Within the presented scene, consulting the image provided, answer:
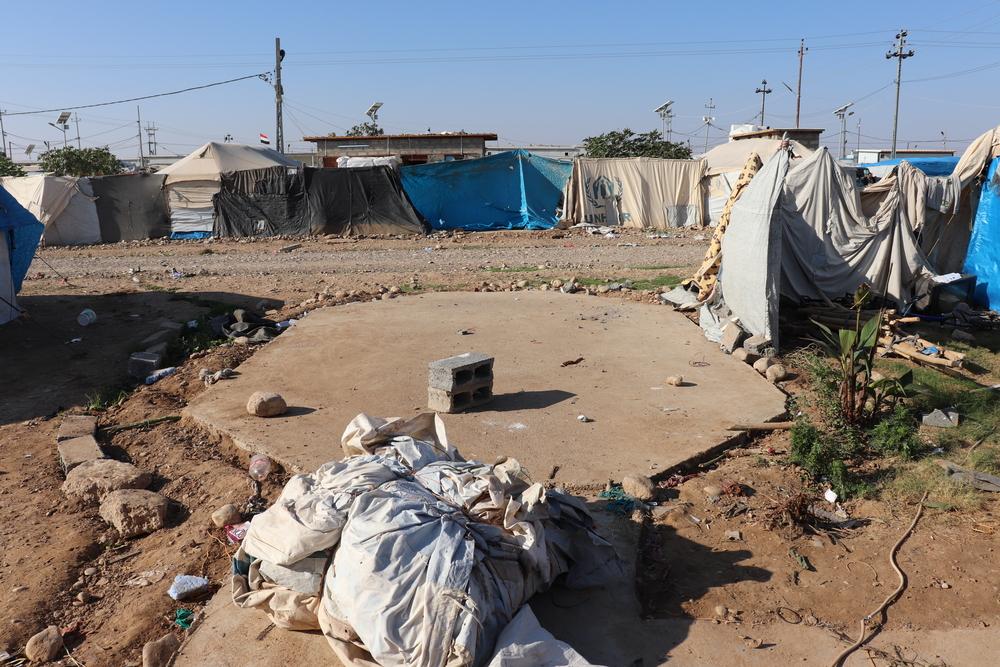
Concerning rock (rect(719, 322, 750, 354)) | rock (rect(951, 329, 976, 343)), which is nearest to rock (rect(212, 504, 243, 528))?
rock (rect(719, 322, 750, 354))

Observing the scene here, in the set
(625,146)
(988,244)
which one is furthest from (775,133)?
(988,244)

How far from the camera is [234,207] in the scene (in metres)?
20.1

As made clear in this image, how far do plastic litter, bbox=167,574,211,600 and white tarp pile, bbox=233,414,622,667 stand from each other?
490 millimetres

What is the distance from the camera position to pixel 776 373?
696cm

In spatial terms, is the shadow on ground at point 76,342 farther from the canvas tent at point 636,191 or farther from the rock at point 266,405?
the canvas tent at point 636,191

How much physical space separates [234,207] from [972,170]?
16832mm

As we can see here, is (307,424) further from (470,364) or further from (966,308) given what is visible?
(966,308)

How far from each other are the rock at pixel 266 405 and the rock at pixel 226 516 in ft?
4.89

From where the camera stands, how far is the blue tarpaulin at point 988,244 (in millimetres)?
10211

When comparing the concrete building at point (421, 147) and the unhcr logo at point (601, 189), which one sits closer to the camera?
the unhcr logo at point (601, 189)

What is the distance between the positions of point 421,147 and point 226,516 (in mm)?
28344

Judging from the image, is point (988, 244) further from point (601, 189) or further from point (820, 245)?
point (601, 189)

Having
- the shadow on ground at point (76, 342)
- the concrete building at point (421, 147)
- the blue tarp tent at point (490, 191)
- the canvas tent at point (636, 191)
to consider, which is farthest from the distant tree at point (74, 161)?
the shadow on ground at point (76, 342)

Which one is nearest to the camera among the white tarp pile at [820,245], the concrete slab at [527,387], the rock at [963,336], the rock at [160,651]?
the rock at [160,651]
